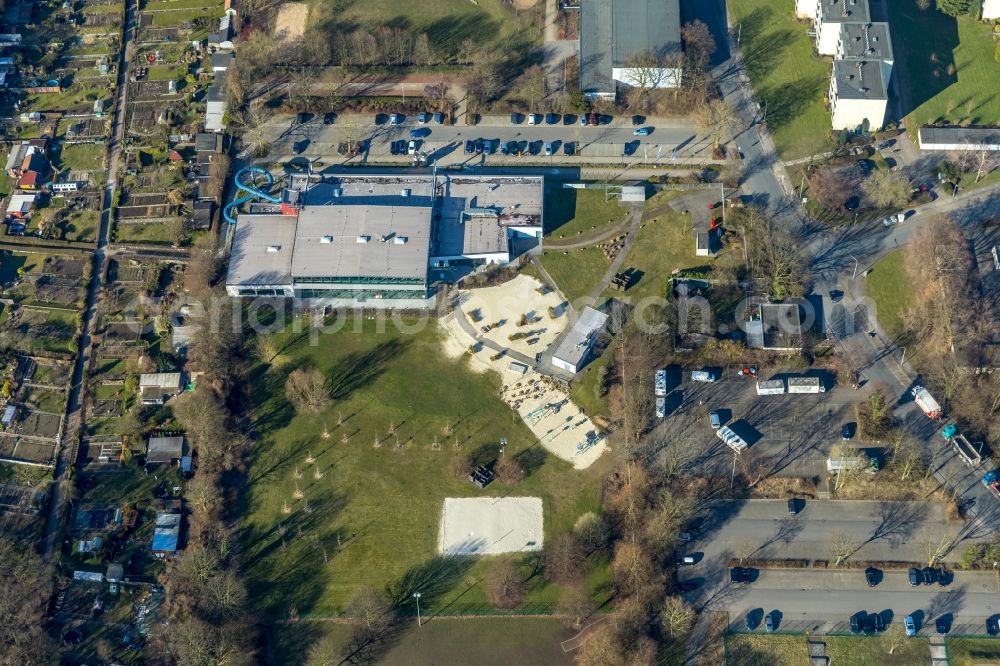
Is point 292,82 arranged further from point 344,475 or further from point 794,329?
point 794,329

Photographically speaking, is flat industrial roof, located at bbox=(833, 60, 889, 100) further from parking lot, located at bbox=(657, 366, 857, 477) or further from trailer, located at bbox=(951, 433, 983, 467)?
trailer, located at bbox=(951, 433, 983, 467)

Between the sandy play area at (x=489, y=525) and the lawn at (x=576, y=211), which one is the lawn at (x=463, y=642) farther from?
the lawn at (x=576, y=211)

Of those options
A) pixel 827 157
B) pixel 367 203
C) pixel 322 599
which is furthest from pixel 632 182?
pixel 322 599

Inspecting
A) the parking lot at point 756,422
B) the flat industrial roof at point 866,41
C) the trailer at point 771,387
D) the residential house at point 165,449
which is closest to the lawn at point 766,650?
the parking lot at point 756,422

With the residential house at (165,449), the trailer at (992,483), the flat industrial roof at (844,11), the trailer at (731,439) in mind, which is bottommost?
the trailer at (992,483)

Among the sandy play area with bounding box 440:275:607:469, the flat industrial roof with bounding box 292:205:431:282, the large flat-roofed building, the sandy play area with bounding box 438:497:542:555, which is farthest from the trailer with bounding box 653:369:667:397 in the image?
the flat industrial roof with bounding box 292:205:431:282

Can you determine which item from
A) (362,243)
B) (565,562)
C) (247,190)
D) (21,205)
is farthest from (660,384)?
(21,205)
